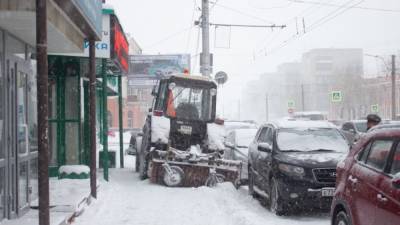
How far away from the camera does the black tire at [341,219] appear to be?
22.0ft

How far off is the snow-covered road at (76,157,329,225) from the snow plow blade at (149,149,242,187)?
250 millimetres

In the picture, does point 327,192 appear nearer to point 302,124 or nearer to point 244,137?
point 302,124

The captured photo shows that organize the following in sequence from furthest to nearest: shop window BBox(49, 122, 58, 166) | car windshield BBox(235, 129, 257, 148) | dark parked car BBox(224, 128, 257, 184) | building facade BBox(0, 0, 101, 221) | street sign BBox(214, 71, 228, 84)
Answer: street sign BBox(214, 71, 228, 84), car windshield BBox(235, 129, 257, 148), dark parked car BBox(224, 128, 257, 184), shop window BBox(49, 122, 58, 166), building facade BBox(0, 0, 101, 221)

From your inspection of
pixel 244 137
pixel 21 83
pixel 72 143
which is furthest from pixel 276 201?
pixel 244 137

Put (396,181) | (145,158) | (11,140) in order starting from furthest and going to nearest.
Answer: (145,158), (11,140), (396,181)

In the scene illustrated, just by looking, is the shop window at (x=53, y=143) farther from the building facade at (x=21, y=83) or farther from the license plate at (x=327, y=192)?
the license plate at (x=327, y=192)

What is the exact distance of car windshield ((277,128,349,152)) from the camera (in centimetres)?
1098

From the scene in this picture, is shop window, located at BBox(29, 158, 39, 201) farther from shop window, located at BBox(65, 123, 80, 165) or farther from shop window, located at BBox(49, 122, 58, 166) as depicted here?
shop window, located at BBox(65, 123, 80, 165)

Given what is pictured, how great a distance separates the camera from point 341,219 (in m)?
6.97

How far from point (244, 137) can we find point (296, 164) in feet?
22.2

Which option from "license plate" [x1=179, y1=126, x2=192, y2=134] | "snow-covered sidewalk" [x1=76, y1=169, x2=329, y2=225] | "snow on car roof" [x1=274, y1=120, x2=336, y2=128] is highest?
"snow on car roof" [x1=274, y1=120, x2=336, y2=128]

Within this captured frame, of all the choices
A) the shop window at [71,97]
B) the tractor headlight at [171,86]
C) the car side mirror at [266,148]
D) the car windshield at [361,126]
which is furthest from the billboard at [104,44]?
the car windshield at [361,126]

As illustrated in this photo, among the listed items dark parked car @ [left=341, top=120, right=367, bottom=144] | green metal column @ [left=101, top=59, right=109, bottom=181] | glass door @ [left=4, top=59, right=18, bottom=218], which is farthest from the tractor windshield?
dark parked car @ [left=341, top=120, right=367, bottom=144]

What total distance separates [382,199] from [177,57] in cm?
4008
